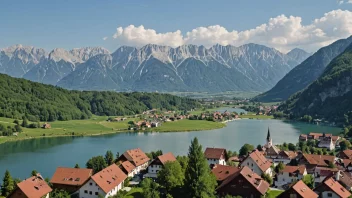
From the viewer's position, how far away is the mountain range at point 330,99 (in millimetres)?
147462

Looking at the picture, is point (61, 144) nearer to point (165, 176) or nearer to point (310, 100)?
point (165, 176)

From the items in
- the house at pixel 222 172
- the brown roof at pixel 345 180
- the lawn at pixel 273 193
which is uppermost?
the house at pixel 222 172

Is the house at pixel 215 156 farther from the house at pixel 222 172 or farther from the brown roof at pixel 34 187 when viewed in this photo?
the brown roof at pixel 34 187

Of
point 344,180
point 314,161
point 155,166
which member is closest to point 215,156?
point 155,166

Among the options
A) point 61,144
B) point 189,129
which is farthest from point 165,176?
point 189,129

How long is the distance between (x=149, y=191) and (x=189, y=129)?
86.6 meters

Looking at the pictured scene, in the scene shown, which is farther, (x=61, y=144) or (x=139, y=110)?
(x=139, y=110)

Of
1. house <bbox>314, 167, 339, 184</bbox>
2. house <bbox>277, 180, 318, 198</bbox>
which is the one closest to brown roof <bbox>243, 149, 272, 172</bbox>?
house <bbox>314, 167, 339, 184</bbox>

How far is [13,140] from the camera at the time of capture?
320 ft

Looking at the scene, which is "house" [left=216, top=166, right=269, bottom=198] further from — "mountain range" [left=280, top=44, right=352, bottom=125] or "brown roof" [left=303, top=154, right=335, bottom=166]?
"mountain range" [left=280, top=44, right=352, bottom=125]

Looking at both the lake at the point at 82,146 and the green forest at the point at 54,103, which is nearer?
the lake at the point at 82,146

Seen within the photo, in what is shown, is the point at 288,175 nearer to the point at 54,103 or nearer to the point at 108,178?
the point at 108,178

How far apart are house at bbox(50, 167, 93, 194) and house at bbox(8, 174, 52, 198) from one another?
8.06 feet

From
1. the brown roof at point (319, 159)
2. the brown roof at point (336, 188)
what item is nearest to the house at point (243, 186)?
the brown roof at point (336, 188)
